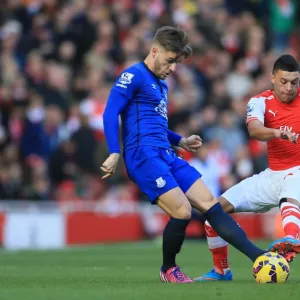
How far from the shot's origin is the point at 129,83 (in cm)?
922

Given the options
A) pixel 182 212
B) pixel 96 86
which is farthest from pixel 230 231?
pixel 96 86

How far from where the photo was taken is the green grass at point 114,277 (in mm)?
7816

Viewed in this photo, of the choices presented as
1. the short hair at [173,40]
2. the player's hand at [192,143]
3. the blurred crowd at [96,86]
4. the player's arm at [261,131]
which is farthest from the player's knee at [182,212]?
the blurred crowd at [96,86]

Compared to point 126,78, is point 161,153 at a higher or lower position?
lower

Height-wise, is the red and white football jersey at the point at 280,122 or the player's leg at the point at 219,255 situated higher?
the red and white football jersey at the point at 280,122

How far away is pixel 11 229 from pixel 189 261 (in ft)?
17.8

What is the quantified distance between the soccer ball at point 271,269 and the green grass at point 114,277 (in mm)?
122

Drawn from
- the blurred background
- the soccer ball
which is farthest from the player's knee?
the blurred background

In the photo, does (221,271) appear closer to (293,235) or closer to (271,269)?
(293,235)

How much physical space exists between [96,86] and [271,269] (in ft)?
37.0

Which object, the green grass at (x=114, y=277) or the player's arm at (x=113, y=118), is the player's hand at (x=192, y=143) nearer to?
the player's arm at (x=113, y=118)

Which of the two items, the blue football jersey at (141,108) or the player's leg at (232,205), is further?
the player's leg at (232,205)

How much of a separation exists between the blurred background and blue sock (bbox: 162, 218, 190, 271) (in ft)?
29.4

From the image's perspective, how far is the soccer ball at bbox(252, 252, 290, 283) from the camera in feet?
29.2
